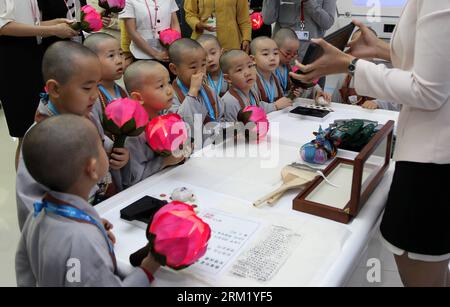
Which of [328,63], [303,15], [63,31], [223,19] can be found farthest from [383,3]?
[328,63]

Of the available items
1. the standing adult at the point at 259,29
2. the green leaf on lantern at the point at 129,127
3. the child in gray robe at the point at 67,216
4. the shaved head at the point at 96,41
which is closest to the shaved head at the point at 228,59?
the shaved head at the point at 96,41

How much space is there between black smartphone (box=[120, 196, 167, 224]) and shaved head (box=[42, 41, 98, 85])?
478 millimetres

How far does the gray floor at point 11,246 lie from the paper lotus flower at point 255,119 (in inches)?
24.2

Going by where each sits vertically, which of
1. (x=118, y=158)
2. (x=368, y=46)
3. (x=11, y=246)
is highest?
(x=368, y=46)

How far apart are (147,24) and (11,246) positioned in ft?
5.12

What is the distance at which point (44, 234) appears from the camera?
803 millimetres

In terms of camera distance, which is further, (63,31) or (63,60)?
(63,31)

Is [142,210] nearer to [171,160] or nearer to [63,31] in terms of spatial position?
[171,160]

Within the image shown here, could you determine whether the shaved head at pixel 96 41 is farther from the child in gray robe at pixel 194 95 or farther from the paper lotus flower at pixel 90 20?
the child in gray robe at pixel 194 95

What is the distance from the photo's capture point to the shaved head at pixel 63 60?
1311 mm

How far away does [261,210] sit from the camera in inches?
46.9

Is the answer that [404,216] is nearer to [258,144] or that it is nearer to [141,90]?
[258,144]

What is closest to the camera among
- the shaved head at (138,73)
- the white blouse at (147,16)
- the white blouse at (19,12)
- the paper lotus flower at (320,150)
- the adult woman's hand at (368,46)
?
the adult woman's hand at (368,46)
